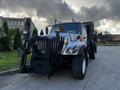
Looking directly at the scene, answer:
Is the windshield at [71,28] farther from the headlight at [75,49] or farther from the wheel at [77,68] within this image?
the wheel at [77,68]

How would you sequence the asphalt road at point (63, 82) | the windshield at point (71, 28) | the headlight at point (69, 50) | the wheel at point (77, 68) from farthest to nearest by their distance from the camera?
the windshield at point (71, 28) < the wheel at point (77, 68) < the headlight at point (69, 50) < the asphalt road at point (63, 82)

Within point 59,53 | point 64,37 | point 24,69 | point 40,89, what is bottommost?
point 40,89

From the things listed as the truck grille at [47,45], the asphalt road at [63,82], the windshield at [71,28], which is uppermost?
the windshield at [71,28]

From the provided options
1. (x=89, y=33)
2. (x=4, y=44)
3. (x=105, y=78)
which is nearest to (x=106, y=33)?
(x=4, y=44)

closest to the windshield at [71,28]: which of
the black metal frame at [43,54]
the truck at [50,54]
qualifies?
the truck at [50,54]

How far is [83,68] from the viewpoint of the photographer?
7.84 metres

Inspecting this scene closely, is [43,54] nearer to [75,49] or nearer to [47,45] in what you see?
[47,45]

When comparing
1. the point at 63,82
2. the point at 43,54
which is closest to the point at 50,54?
the point at 43,54

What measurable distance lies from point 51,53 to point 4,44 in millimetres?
11730

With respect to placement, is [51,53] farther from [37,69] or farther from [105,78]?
[105,78]

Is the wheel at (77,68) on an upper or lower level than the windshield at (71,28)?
lower

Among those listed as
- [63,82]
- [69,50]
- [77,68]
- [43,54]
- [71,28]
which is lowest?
[63,82]

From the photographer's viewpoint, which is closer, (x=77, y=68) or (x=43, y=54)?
(x=43, y=54)

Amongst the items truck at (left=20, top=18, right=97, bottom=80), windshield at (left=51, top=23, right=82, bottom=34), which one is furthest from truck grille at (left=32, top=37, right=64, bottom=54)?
windshield at (left=51, top=23, right=82, bottom=34)
